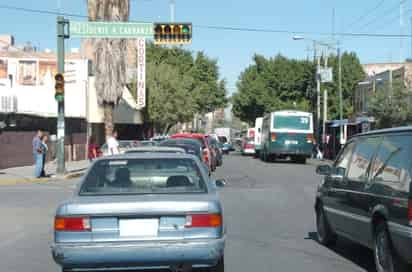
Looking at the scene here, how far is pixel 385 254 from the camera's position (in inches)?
308

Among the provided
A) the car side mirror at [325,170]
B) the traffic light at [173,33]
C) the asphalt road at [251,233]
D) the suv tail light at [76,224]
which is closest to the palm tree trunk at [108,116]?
the traffic light at [173,33]

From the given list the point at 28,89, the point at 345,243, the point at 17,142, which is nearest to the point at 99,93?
the point at 17,142

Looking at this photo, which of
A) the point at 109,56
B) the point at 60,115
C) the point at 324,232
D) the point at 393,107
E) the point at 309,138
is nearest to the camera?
the point at 324,232

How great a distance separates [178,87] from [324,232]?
160 ft

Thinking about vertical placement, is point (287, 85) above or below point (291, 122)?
above

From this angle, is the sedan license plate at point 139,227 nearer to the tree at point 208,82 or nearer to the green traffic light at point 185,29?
the green traffic light at point 185,29

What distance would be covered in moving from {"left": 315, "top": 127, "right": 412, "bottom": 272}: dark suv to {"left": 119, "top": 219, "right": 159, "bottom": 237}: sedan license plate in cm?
261

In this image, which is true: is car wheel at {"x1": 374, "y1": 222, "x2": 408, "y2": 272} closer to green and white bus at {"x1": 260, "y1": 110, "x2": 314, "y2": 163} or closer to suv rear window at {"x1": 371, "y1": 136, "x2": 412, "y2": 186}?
suv rear window at {"x1": 371, "y1": 136, "x2": 412, "y2": 186}

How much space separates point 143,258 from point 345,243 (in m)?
4.96

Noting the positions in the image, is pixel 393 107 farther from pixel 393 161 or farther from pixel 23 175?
pixel 393 161

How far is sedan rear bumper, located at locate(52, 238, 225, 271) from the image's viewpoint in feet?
22.6

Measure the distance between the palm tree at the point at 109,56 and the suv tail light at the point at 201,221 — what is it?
90.3ft

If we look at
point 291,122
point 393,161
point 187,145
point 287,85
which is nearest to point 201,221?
point 393,161

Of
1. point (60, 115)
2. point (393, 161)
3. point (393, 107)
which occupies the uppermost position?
point (393, 107)
